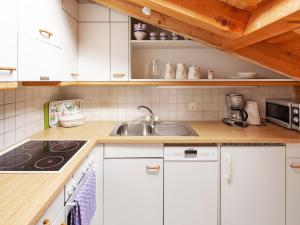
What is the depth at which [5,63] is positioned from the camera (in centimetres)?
118

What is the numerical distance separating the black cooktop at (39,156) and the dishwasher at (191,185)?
0.72m

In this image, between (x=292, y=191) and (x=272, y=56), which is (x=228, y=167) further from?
(x=272, y=56)

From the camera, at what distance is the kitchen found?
134cm

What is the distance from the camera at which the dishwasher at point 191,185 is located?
204 cm

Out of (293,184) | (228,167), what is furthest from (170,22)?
(293,184)

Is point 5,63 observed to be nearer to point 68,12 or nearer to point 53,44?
point 53,44

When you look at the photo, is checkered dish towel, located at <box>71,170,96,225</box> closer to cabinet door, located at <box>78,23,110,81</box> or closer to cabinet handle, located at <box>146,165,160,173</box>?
cabinet handle, located at <box>146,165,160,173</box>

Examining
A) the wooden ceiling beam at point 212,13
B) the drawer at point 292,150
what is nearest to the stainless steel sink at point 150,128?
the drawer at point 292,150

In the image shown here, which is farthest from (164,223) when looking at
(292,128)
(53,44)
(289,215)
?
(53,44)

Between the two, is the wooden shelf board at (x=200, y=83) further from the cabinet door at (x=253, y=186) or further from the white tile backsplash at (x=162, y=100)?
the cabinet door at (x=253, y=186)

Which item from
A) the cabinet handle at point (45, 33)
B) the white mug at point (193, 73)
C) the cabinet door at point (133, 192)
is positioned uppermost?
the cabinet handle at point (45, 33)

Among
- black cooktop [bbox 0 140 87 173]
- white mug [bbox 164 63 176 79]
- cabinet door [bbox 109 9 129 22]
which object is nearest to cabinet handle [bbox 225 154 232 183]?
white mug [bbox 164 63 176 79]

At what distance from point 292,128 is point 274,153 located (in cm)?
40

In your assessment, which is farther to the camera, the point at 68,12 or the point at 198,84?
the point at 198,84
